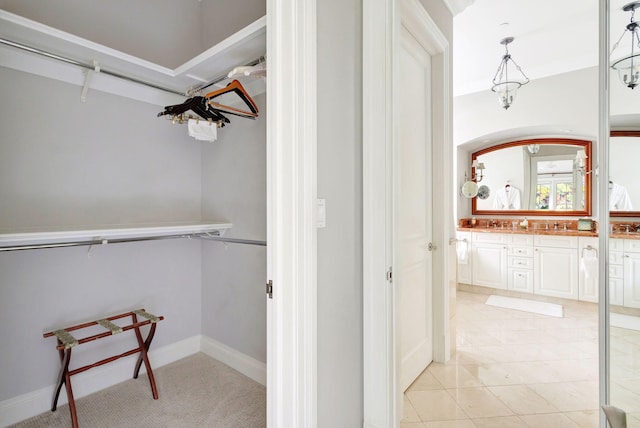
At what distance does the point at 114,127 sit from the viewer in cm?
205

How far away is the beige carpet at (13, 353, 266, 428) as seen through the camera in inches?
68.2

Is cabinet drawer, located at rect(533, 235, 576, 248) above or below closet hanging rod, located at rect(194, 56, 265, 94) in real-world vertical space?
below

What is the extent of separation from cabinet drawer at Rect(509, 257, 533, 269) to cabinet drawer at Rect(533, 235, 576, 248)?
0.24 metres

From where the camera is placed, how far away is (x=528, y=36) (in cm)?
323

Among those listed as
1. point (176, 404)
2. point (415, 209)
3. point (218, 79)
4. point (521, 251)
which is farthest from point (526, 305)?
point (218, 79)

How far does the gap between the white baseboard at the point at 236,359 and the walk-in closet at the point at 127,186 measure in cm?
1

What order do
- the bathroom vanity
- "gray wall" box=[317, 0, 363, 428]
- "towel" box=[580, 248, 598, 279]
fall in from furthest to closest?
the bathroom vanity, "towel" box=[580, 248, 598, 279], "gray wall" box=[317, 0, 363, 428]

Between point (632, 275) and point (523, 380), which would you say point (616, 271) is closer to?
point (632, 275)

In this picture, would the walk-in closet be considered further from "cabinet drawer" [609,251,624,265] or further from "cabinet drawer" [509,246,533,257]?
"cabinet drawer" [509,246,533,257]

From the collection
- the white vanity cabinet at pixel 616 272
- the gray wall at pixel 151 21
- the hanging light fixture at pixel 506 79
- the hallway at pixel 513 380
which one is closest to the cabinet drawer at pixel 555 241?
the hallway at pixel 513 380

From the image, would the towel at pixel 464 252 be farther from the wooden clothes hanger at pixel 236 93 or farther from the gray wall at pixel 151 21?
the gray wall at pixel 151 21

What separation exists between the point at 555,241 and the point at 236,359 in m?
4.04

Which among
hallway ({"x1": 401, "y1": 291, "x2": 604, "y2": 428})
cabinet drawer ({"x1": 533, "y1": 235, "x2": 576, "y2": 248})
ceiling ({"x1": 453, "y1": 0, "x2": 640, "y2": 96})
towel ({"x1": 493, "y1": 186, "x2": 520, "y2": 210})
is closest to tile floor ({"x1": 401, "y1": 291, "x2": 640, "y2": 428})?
hallway ({"x1": 401, "y1": 291, "x2": 604, "y2": 428})

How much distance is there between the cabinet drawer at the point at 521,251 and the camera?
4.12 metres
